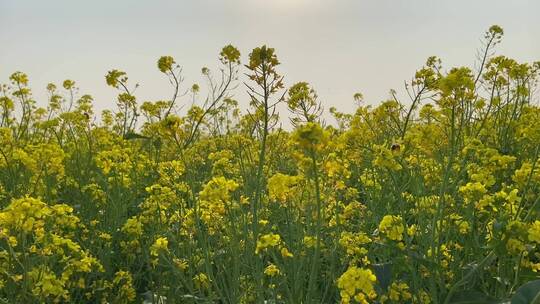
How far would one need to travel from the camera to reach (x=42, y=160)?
3760 mm

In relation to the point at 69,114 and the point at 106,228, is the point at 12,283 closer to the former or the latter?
the point at 106,228

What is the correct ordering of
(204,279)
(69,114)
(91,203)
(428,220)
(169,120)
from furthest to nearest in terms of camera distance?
(69,114), (91,203), (428,220), (204,279), (169,120)

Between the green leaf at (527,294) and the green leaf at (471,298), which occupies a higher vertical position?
the green leaf at (527,294)

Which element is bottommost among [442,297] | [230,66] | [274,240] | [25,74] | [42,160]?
[442,297]

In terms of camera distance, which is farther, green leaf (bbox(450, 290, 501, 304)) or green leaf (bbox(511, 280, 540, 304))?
green leaf (bbox(450, 290, 501, 304))

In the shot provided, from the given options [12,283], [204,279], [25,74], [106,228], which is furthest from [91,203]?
[25,74]

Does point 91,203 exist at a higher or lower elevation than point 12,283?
higher

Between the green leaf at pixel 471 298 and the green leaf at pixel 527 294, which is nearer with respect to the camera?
the green leaf at pixel 527 294

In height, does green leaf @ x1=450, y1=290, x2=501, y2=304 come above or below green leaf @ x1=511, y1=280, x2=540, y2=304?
below

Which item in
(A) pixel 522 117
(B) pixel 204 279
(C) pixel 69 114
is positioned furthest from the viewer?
(C) pixel 69 114

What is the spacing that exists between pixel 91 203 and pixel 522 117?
10.6 ft

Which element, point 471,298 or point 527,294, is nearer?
point 527,294

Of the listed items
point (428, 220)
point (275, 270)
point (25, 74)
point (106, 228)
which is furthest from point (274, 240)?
point (25, 74)

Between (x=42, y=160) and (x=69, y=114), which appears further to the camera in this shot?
(x=69, y=114)
